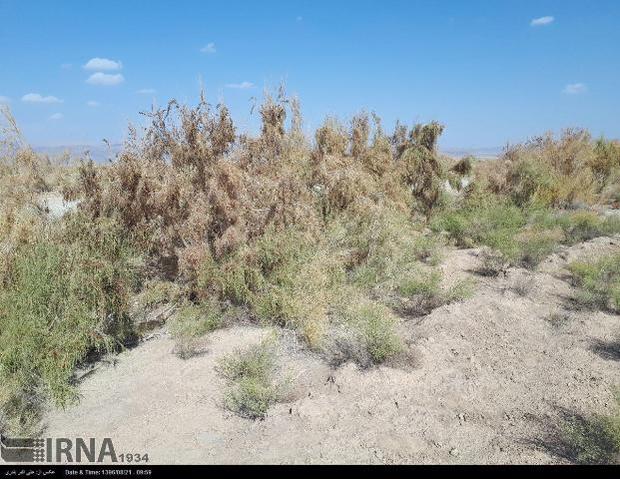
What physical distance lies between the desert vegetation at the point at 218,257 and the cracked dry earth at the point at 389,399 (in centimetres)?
26

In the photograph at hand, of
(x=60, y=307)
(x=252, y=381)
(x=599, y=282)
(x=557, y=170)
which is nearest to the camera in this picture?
(x=252, y=381)

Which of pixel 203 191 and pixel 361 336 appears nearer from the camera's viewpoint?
pixel 361 336

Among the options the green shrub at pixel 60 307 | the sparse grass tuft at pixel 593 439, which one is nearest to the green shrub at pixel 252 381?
the green shrub at pixel 60 307

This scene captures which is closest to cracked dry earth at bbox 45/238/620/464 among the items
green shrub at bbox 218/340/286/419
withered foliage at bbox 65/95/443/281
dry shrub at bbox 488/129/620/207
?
green shrub at bbox 218/340/286/419

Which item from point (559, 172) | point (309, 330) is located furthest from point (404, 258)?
point (559, 172)

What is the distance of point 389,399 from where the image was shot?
16.0 ft

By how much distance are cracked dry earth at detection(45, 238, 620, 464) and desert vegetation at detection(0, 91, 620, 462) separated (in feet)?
0.84

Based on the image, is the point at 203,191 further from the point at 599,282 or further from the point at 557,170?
the point at 557,170

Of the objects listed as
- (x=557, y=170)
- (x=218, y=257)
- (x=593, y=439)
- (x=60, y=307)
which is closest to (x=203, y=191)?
(x=218, y=257)

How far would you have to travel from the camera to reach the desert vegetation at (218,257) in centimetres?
506

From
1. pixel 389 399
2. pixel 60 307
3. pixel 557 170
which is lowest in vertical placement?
pixel 389 399

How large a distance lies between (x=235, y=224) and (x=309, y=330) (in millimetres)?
1994

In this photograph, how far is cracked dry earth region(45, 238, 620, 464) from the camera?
13.7ft

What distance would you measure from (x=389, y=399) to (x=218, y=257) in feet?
10.4
